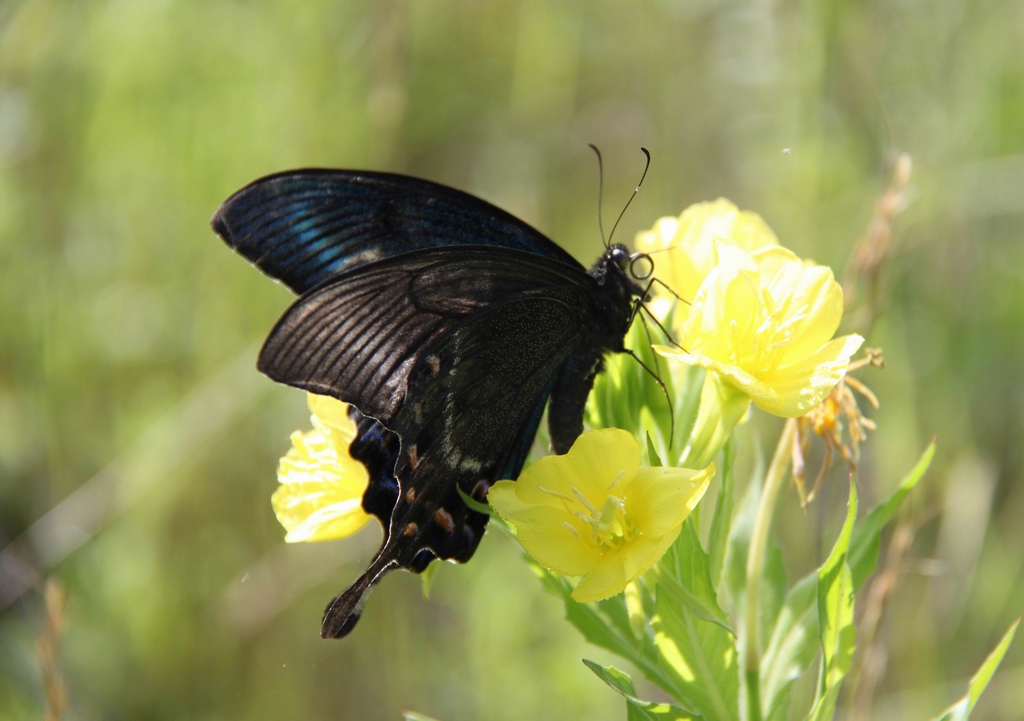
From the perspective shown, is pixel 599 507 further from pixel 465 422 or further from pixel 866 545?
pixel 866 545

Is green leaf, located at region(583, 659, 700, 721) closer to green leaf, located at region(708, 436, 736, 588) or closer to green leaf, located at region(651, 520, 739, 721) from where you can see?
green leaf, located at region(651, 520, 739, 721)

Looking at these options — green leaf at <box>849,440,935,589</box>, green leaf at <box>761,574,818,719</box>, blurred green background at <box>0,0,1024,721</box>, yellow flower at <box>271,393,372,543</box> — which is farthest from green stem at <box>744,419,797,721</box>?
blurred green background at <box>0,0,1024,721</box>

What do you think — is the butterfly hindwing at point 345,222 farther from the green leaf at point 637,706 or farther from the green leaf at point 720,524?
the green leaf at point 637,706

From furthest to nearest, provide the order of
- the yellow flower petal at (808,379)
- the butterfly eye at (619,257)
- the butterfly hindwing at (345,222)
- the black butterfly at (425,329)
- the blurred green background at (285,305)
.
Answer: the blurred green background at (285,305) → the butterfly eye at (619,257) → the butterfly hindwing at (345,222) → the black butterfly at (425,329) → the yellow flower petal at (808,379)

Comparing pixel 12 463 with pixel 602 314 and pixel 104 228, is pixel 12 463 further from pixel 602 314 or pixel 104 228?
pixel 602 314

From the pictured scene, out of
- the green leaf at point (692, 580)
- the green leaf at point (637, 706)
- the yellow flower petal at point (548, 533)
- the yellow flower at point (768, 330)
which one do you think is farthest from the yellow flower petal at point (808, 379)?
Answer: the green leaf at point (637, 706)

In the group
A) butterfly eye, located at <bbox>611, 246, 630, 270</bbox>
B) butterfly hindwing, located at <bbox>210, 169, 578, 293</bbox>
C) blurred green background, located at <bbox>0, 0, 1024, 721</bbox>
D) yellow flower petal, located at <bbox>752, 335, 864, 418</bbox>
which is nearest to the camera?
yellow flower petal, located at <bbox>752, 335, 864, 418</bbox>
